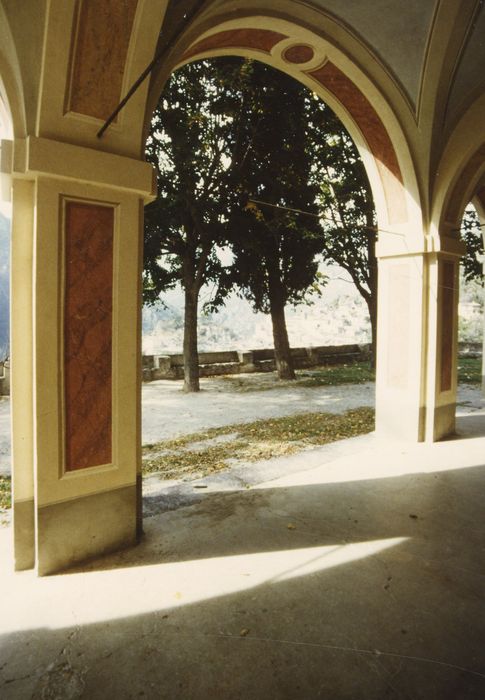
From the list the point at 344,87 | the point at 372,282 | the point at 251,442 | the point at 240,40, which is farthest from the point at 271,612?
the point at 372,282

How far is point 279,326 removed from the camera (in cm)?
1522

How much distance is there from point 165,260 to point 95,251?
11561 mm

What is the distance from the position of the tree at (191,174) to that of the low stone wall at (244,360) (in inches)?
102

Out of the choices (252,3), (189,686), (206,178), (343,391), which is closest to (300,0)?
(252,3)

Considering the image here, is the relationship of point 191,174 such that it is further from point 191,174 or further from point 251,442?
point 251,442

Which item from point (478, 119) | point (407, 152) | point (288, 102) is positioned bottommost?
point (407, 152)

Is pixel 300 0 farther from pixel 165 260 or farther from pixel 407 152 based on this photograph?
pixel 165 260

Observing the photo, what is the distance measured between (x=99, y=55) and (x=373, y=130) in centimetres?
474

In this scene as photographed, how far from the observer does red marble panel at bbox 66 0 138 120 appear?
341 cm

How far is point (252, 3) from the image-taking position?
492 cm

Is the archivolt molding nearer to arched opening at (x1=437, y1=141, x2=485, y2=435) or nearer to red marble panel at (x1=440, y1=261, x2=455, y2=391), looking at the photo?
arched opening at (x1=437, y1=141, x2=485, y2=435)

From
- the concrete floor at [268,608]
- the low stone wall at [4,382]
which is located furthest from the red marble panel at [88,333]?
the low stone wall at [4,382]

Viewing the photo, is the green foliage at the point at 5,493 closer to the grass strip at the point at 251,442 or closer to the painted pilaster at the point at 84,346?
the grass strip at the point at 251,442

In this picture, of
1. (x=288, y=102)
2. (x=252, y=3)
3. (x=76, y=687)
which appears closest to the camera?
(x=76, y=687)
